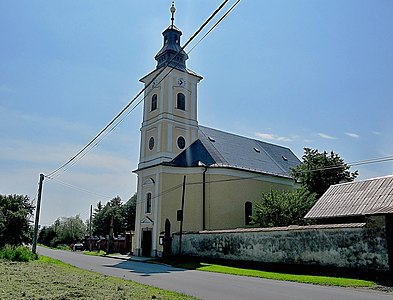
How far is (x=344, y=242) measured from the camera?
1688 centimetres

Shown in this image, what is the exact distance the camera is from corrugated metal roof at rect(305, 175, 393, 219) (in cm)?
1978

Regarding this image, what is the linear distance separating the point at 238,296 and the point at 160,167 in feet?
74.8

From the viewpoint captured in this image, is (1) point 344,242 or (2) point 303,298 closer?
(2) point 303,298

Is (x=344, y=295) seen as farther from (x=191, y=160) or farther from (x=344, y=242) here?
(x=191, y=160)

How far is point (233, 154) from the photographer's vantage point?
37031 millimetres

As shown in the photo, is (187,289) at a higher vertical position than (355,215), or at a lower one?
lower

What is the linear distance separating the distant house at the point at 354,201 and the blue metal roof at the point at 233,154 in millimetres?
11928

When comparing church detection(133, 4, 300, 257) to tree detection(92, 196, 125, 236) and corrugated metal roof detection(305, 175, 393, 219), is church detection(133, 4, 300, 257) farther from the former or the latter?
tree detection(92, 196, 125, 236)

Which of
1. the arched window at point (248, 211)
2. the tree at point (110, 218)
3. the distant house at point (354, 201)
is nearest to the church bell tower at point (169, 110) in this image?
the arched window at point (248, 211)

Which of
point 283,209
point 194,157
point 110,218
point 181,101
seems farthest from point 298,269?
point 110,218

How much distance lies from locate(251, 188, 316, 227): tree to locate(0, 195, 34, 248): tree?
702 inches

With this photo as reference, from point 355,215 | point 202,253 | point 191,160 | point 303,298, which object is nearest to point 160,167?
point 191,160

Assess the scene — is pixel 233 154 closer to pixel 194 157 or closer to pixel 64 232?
pixel 194 157

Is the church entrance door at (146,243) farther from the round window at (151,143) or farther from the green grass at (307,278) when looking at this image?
the green grass at (307,278)
